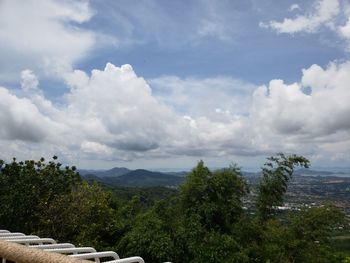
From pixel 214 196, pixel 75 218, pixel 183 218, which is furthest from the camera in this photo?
pixel 214 196

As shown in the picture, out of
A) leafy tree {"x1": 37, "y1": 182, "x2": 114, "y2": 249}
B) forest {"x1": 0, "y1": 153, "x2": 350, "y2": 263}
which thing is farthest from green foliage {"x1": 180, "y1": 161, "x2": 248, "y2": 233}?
leafy tree {"x1": 37, "y1": 182, "x2": 114, "y2": 249}

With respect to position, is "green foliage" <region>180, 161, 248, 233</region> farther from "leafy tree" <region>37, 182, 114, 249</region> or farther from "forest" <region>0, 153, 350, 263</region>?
"leafy tree" <region>37, 182, 114, 249</region>

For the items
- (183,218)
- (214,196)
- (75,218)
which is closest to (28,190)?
(75,218)

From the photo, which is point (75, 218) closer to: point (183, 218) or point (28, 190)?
point (28, 190)

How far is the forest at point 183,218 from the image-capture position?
1755cm

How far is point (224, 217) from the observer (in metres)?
24.4

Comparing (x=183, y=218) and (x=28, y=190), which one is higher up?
(x=28, y=190)

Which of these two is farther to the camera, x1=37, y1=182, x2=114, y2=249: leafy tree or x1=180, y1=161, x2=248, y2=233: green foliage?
x1=180, y1=161, x2=248, y2=233: green foliage

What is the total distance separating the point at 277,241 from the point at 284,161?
659 centimetres

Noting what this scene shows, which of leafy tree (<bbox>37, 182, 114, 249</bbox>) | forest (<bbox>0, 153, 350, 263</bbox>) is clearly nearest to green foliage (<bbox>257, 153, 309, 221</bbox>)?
forest (<bbox>0, 153, 350, 263</bbox>)

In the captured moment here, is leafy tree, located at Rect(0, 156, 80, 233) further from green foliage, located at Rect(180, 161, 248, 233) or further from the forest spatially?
green foliage, located at Rect(180, 161, 248, 233)

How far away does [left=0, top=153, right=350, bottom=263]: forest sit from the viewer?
17.5 metres

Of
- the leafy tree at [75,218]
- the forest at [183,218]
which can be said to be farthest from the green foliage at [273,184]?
the leafy tree at [75,218]

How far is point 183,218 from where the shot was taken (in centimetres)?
2245
